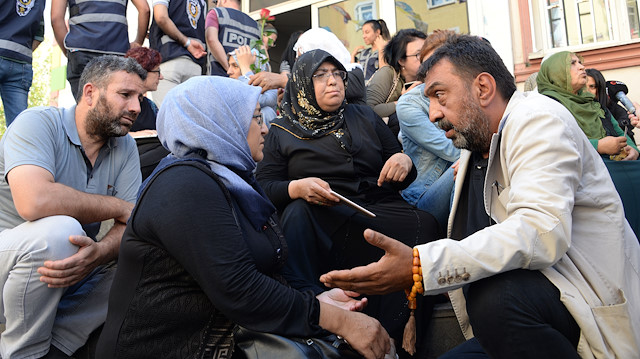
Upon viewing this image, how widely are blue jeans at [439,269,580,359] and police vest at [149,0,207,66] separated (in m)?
4.22

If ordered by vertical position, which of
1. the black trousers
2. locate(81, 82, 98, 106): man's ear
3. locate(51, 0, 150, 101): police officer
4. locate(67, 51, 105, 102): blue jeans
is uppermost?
locate(51, 0, 150, 101): police officer

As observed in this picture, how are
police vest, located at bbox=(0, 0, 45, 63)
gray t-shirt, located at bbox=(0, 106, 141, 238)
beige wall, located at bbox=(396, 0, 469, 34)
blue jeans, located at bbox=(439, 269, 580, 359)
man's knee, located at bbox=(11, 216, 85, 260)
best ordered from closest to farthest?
1. blue jeans, located at bbox=(439, 269, 580, 359)
2. man's knee, located at bbox=(11, 216, 85, 260)
3. gray t-shirt, located at bbox=(0, 106, 141, 238)
4. police vest, located at bbox=(0, 0, 45, 63)
5. beige wall, located at bbox=(396, 0, 469, 34)

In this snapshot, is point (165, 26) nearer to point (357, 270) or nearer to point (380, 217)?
point (380, 217)

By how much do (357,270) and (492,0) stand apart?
6.24 metres

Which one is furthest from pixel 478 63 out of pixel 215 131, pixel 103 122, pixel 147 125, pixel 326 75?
pixel 147 125

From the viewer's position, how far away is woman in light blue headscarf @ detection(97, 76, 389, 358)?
6.21 ft

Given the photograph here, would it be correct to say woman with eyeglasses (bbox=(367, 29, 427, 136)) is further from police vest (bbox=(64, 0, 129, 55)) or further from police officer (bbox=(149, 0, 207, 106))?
police vest (bbox=(64, 0, 129, 55))

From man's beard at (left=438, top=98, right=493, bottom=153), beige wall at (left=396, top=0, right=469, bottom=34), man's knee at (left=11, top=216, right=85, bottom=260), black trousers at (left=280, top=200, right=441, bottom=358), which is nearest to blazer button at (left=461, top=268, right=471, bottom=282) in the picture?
man's beard at (left=438, top=98, right=493, bottom=153)

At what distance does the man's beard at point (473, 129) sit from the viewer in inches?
90.8

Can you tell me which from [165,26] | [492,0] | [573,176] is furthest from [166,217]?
[492,0]

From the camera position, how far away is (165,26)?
5.11 m

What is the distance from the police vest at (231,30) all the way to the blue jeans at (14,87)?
5.90ft

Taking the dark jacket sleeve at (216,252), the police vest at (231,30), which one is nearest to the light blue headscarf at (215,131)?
the dark jacket sleeve at (216,252)

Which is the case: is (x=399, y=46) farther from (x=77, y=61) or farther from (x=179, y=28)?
(x=77, y=61)
